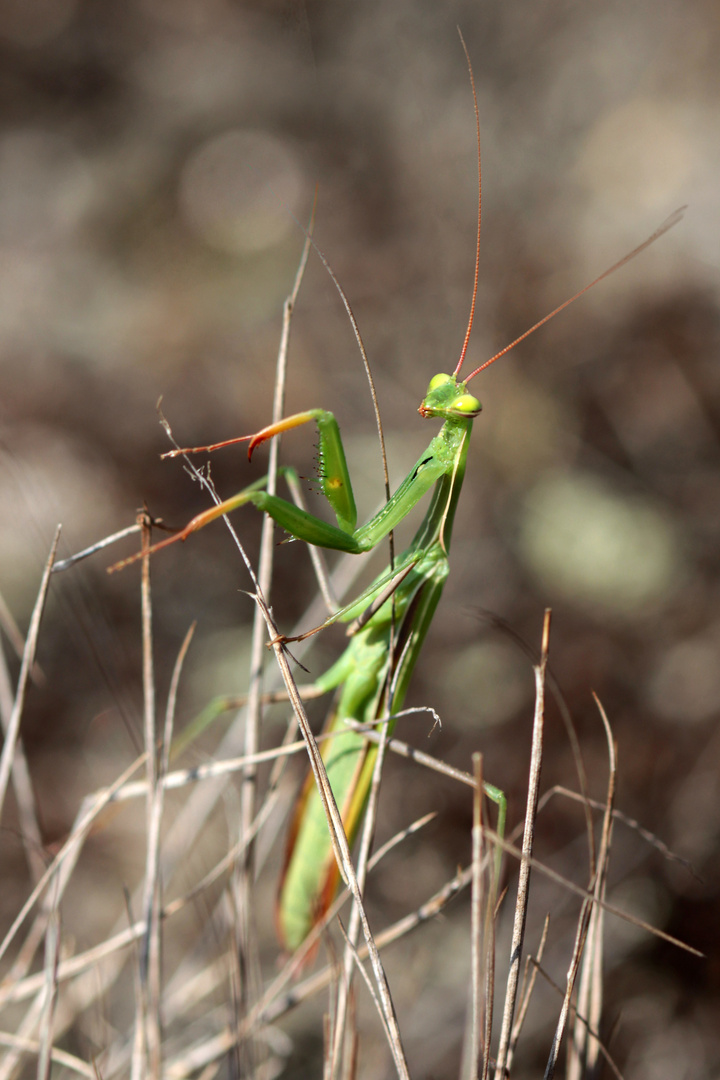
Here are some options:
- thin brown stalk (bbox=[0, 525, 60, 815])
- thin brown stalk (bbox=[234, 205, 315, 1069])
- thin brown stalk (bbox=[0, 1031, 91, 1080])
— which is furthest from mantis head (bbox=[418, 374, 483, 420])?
thin brown stalk (bbox=[0, 1031, 91, 1080])

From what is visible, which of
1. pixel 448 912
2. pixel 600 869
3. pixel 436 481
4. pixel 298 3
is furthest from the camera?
pixel 448 912

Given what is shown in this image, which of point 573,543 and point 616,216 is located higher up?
point 616,216

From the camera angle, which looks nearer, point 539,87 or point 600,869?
point 600,869

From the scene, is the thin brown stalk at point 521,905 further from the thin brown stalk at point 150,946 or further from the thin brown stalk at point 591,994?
the thin brown stalk at point 150,946

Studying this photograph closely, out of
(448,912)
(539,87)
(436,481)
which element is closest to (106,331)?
(436,481)

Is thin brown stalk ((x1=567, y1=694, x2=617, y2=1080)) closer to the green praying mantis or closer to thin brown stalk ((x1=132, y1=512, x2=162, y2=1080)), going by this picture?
the green praying mantis

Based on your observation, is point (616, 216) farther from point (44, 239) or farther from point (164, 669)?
point (164, 669)

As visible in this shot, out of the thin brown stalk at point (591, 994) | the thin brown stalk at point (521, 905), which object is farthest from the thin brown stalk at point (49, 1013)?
the thin brown stalk at point (591, 994)

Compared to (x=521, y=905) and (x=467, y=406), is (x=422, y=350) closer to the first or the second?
(x=467, y=406)
